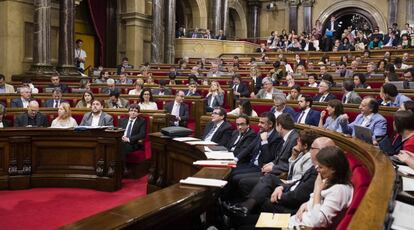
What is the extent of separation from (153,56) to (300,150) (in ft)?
37.7

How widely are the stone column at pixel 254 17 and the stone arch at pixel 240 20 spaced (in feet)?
1.10

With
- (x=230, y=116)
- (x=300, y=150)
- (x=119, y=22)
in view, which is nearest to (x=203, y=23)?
(x=119, y=22)

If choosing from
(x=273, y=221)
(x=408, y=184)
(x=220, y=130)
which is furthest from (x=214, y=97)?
(x=408, y=184)

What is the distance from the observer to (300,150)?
11.1 feet

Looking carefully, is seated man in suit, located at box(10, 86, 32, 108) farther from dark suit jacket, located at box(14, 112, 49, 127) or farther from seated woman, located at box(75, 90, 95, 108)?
dark suit jacket, located at box(14, 112, 49, 127)

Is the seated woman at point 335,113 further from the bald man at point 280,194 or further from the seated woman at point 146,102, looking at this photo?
the seated woman at point 146,102

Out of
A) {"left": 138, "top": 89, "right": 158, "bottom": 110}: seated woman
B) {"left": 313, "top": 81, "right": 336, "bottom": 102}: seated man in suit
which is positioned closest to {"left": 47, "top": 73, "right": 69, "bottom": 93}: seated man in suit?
{"left": 138, "top": 89, "right": 158, "bottom": 110}: seated woman

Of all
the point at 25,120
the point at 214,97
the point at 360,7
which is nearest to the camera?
the point at 25,120

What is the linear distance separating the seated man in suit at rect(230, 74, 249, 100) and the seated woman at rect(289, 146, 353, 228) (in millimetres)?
6381

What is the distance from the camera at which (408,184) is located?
203cm

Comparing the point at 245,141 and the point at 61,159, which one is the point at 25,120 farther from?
the point at 245,141

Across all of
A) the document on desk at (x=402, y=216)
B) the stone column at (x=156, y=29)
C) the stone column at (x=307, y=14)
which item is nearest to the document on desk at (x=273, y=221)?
the document on desk at (x=402, y=216)

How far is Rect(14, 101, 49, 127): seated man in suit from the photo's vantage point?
588 cm

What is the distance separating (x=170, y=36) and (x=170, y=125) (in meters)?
9.17
